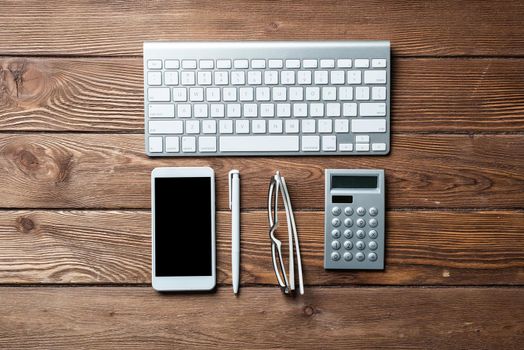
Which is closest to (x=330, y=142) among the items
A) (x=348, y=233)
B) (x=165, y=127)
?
(x=348, y=233)

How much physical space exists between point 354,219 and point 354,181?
0.05m

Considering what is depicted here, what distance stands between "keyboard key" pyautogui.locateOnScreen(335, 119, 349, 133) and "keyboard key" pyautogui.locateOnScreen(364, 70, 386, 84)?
0.06 m

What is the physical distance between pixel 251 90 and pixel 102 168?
0.24 metres

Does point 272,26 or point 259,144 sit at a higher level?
point 272,26

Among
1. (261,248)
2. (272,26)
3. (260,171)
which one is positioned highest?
(272,26)

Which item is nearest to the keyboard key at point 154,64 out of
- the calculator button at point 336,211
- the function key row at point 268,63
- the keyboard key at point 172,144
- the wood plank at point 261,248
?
the function key row at point 268,63

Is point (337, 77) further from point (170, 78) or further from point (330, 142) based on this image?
point (170, 78)

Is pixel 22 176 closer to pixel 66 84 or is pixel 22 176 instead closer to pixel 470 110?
pixel 66 84

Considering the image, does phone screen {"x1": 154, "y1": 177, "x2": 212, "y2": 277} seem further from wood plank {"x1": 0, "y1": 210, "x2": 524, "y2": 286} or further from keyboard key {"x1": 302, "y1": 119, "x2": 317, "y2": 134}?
keyboard key {"x1": 302, "y1": 119, "x2": 317, "y2": 134}

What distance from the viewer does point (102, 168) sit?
2.18ft

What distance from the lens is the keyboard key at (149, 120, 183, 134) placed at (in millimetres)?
654

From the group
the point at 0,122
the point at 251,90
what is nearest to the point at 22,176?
the point at 0,122

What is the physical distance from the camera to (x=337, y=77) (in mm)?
656

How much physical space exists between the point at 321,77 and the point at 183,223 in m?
0.28
